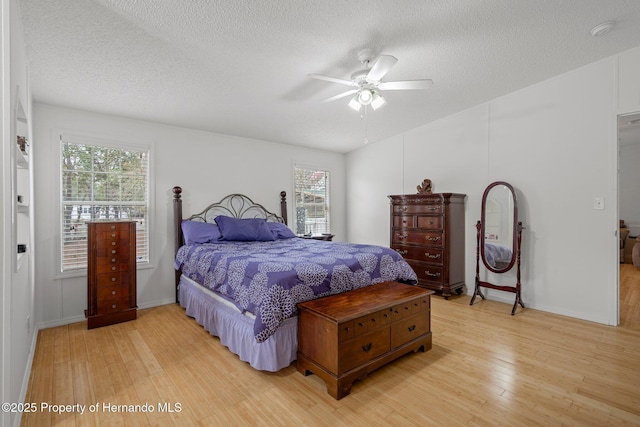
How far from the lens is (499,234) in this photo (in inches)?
155

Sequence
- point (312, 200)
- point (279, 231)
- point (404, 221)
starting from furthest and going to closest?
point (312, 200)
point (404, 221)
point (279, 231)

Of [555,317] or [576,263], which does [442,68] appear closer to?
[576,263]

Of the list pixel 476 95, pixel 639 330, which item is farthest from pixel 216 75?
pixel 639 330

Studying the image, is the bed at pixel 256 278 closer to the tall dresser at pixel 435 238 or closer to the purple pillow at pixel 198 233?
the purple pillow at pixel 198 233

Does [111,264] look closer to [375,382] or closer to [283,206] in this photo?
[283,206]

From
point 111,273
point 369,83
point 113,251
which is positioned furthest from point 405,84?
point 111,273

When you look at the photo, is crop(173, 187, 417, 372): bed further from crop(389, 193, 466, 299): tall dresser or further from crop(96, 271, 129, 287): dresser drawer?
crop(389, 193, 466, 299): tall dresser

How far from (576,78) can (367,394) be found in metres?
3.99

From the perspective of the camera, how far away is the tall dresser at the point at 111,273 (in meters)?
3.20

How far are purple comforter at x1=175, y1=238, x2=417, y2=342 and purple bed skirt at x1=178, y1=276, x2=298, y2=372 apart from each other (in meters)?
0.14

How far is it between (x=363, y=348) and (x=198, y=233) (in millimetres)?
2642

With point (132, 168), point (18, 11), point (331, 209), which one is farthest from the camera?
point (331, 209)

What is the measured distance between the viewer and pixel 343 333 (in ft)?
6.56

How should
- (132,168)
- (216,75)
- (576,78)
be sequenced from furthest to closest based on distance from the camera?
1. (132,168)
2. (576,78)
3. (216,75)
